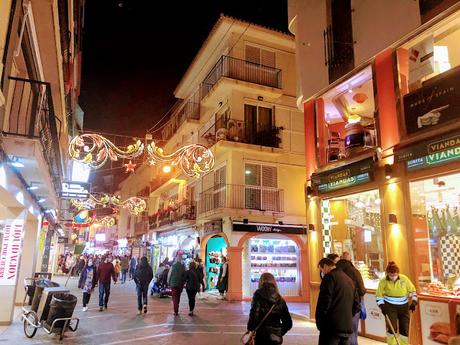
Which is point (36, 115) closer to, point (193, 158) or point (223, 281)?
point (193, 158)

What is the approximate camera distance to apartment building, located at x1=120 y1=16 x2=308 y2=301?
18.4m

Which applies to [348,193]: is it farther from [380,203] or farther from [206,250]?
[206,250]

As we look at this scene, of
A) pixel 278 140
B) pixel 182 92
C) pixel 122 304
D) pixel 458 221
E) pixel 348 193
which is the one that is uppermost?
pixel 182 92

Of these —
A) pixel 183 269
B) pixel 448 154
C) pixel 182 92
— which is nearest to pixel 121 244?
pixel 182 92

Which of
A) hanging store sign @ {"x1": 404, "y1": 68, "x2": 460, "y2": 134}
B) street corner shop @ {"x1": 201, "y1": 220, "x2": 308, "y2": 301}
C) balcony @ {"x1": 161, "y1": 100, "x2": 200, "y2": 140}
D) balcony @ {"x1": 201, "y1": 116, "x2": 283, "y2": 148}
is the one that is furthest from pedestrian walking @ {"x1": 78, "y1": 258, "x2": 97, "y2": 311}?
balcony @ {"x1": 161, "y1": 100, "x2": 200, "y2": 140}

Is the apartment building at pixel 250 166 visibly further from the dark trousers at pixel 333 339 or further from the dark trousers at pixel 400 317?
the dark trousers at pixel 333 339

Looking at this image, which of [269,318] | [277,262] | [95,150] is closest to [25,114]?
[95,150]

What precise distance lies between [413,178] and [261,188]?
442 inches

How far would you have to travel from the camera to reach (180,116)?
29141 millimetres

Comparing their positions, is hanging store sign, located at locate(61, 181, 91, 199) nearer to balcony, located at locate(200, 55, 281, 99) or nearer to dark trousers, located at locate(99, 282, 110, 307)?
dark trousers, located at locate(99, 282, 110, 307)

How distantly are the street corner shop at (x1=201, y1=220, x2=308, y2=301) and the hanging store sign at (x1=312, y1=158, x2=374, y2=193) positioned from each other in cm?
698

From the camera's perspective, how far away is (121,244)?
43875 mm

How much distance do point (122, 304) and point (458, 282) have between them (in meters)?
11.4

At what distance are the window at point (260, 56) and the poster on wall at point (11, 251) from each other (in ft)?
47.0
